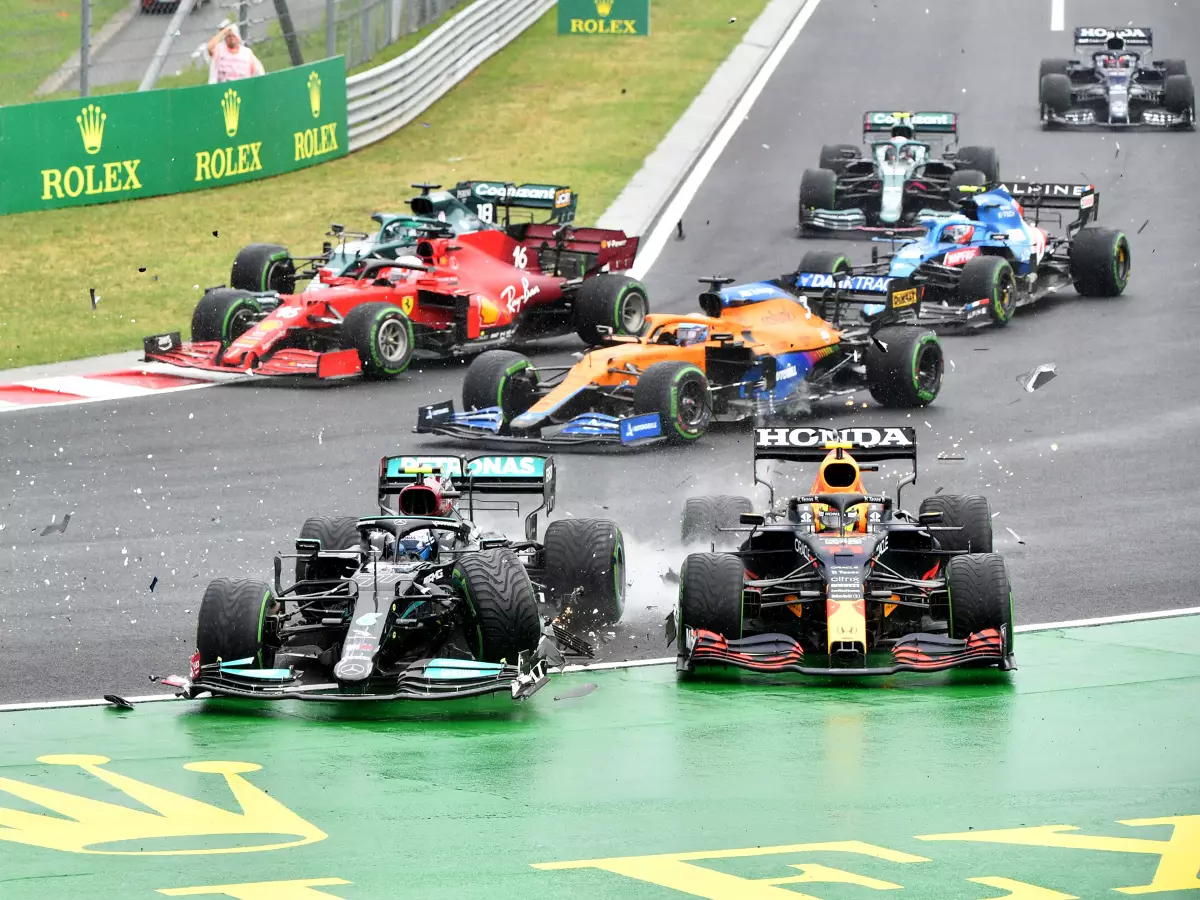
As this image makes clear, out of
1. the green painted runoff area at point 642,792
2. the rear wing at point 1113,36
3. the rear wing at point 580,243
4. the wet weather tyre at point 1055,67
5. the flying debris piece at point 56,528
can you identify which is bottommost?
the green painted runoff area at point 642,792

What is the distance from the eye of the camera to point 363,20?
38625mm

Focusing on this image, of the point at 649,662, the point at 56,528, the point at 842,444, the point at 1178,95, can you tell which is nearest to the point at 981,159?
the point at 1178,95

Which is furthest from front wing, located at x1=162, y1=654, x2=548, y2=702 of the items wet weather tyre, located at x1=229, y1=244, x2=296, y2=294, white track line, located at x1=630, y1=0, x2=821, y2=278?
white track line, located at x1=630, y1=0, x2=821, y2=278

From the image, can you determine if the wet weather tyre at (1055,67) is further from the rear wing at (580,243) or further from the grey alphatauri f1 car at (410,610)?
the grey alphatauri f1 car at (410,610)

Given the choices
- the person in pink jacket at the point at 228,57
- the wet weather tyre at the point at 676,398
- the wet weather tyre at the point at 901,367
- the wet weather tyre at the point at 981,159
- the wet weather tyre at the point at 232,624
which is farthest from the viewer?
the wet weather tyre at the point at 981,159

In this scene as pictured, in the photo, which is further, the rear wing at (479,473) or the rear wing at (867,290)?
the rear wing at (867,290)

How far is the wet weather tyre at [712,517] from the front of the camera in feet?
50.8

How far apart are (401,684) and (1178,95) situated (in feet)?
98.1

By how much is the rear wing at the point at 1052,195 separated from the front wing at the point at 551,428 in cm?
997

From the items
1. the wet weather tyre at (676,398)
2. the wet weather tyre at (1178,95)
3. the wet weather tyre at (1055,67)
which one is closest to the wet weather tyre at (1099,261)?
the wet weather tyre at (676,398)

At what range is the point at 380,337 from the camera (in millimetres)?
23375

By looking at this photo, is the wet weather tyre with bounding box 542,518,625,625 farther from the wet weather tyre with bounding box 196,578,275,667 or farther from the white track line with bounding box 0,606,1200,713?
the wet weather tyre with bounding box 196,578,275,667

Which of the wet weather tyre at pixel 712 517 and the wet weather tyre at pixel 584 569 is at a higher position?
the wet weather tyre at pixel 712 517

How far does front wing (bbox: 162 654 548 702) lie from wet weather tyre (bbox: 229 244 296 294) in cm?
1336
